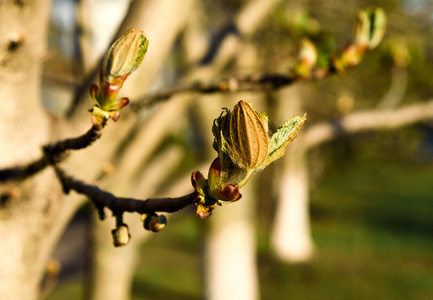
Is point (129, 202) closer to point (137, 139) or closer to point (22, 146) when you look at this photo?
point (22, 146)

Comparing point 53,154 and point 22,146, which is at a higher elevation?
point 22,146

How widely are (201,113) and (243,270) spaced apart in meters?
2.15

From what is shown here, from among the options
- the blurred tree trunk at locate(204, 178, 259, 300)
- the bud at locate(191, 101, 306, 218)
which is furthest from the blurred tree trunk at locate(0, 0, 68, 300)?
the blurred tree trunk at locate(204, 178, 259, 300)

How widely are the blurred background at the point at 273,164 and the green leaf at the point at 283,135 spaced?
0.11 meters

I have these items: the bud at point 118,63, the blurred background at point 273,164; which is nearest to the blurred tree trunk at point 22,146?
the blurred background at point 273,164

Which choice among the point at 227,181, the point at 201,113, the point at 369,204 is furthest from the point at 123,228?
the point at 369,204

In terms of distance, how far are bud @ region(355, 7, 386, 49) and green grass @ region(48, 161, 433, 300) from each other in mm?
4797

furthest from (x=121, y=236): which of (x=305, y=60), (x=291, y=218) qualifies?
(x=291, y=218)

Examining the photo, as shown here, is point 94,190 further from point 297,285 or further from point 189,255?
point 189,255

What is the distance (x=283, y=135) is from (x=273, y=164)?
10.1m

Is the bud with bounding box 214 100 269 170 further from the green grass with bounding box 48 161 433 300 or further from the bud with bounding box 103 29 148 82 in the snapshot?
the green grass with bounding box 48 161 433 300

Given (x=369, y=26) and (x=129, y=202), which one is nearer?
(x=129, y=202)

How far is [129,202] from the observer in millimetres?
1192

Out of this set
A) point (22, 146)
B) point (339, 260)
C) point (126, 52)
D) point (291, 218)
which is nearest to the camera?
point (126, 52)
